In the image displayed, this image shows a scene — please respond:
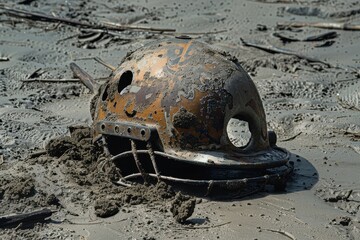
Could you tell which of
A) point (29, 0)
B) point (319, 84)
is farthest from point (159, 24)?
point (319, 84)

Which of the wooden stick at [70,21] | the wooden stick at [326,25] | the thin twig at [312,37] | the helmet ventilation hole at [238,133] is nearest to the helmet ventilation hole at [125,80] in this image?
the helmet ventilation hole at [238,133]

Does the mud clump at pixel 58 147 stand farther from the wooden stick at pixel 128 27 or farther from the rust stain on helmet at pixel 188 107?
the wooden stick at pixel 128 27

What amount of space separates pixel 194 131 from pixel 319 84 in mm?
4250

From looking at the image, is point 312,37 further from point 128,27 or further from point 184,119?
point 184,119

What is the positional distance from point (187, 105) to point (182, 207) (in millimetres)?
871

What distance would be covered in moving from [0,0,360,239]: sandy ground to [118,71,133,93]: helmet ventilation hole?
0.81 meters

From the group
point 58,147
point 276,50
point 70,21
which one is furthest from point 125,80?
point 70,21

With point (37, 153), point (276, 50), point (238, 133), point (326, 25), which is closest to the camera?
point (37, 153)

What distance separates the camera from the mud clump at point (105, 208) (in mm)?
5699

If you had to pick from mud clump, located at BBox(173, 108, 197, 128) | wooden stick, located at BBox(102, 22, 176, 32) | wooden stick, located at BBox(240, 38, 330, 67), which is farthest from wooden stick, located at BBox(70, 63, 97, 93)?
wooden stick, located at BBox(102, 22, 176, 32)

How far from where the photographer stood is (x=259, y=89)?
376 inches

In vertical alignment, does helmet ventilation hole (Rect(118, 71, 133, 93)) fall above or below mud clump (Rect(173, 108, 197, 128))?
above

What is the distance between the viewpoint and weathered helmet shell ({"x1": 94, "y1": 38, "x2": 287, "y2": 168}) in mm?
5965

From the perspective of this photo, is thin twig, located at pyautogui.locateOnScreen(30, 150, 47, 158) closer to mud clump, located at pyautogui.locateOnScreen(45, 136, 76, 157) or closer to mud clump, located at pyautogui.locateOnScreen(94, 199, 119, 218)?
mud clump, located at pyautogui.locateOnScreen(45, 136, 76, 157)
